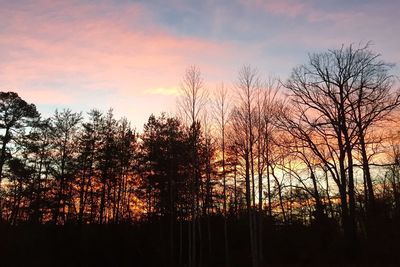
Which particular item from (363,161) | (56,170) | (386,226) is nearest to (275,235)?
(386,226)

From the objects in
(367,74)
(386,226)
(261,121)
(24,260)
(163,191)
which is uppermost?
(367,74)

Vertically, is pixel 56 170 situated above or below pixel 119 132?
below

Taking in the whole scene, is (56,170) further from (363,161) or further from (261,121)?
(363,161)

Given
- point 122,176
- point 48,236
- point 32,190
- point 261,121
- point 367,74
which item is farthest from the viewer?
point 122,176

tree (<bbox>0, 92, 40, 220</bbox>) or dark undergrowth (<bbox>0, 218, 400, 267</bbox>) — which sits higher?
tree (<bbox>0, 92, 40, 220</bbox>)

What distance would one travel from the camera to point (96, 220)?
3516 centimetres

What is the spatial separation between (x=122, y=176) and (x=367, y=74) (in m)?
22.9

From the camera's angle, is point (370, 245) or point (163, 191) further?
point (163, 191)

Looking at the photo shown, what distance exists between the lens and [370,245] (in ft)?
84.8

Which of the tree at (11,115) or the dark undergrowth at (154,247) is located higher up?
the tree at (11,115)

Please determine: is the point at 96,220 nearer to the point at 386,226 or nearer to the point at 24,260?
the point at 24,260

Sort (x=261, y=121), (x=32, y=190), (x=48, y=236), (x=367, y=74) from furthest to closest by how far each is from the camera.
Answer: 1. (x=32, y=190)
2. (x=48, y=236)
3. (x=261, y=121)
4. (x=367, y=74)

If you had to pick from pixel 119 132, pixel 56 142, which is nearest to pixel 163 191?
pixel 119 132

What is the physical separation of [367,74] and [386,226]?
42.6 feet
